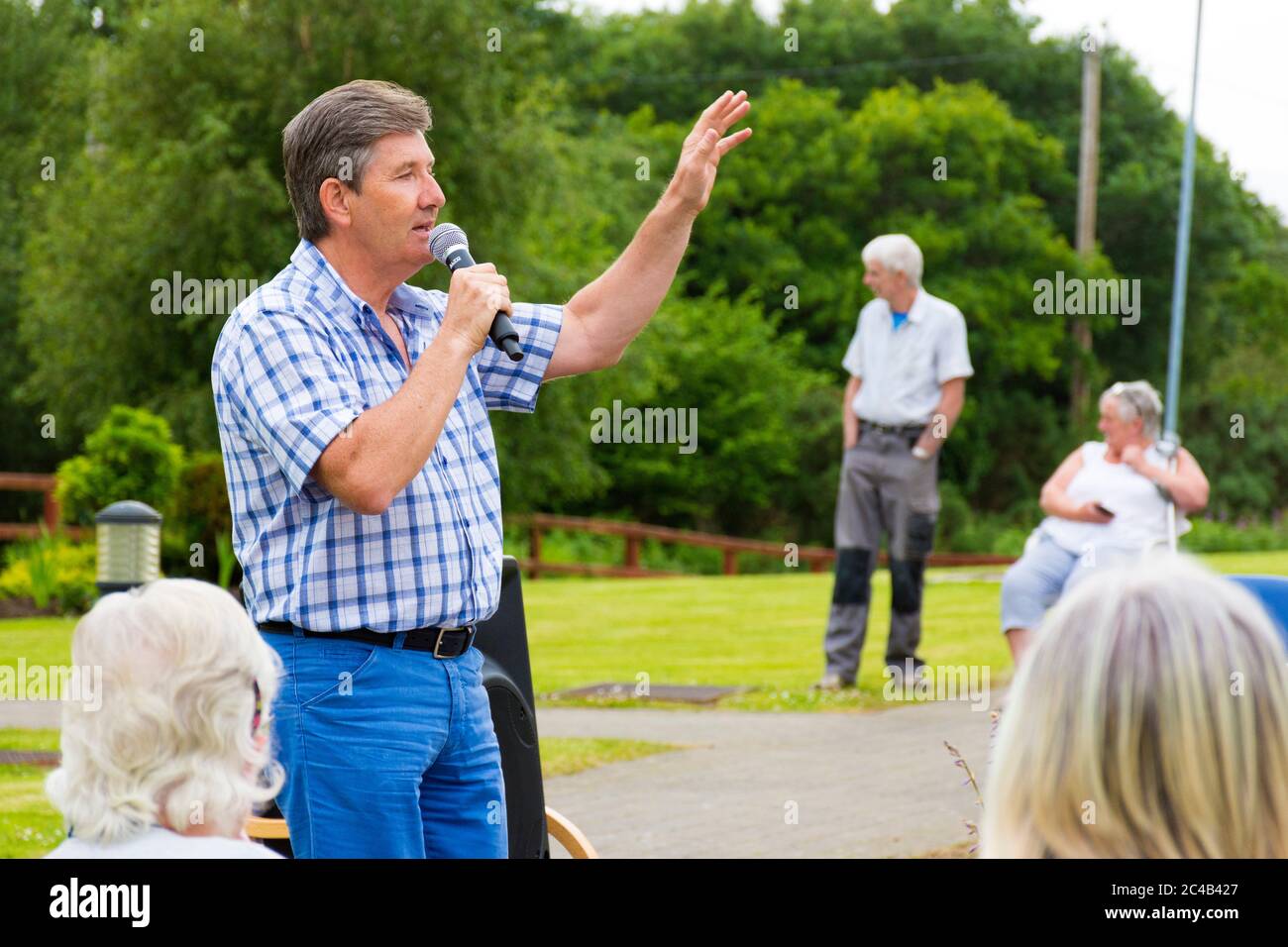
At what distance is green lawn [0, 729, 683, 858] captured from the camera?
579cm

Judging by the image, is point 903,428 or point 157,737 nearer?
point 157,737

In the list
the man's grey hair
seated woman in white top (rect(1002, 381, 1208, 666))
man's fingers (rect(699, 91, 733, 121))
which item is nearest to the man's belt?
the man's grey hair

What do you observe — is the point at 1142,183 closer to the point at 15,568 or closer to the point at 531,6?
the point at 531,6

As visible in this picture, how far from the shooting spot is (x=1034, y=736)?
67.4 inches

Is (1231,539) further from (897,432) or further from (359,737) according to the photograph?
(359,737)

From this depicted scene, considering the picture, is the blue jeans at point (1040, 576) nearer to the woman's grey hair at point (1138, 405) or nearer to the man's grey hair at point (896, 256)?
the woman's grey hair at point (1138, 405)

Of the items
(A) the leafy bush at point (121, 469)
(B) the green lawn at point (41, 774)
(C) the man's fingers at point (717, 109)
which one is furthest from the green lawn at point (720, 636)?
(C) the man's fingers at point (717, 109)

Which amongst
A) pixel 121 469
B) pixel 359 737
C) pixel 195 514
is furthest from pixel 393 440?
pixel 195 514

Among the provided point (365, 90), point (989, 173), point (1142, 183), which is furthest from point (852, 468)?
point (1142, 183)

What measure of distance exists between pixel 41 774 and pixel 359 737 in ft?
15.0

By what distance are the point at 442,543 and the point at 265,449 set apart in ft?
1.13

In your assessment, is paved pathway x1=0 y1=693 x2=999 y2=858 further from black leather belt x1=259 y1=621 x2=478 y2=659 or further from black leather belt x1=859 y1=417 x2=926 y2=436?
black leather belt x1=259 y1=621 x2=478 y2=659

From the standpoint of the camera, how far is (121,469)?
15586 mm

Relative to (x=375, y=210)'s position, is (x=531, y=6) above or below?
above
